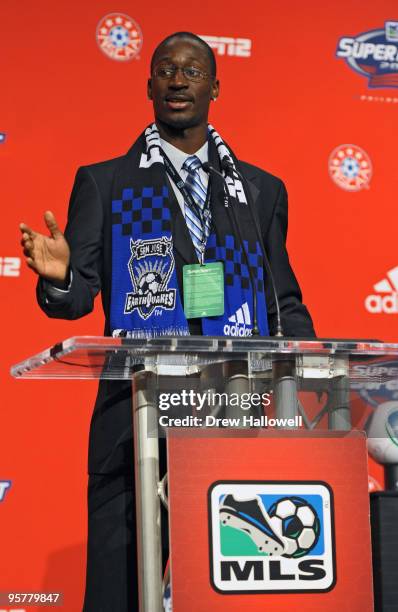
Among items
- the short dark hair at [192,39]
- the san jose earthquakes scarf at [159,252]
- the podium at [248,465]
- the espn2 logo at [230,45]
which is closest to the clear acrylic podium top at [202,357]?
the podium at [248,465]

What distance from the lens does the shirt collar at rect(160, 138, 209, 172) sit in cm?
264

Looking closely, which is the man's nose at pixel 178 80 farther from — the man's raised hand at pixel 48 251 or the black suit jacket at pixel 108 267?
the man's raised hand at pixel 48 251

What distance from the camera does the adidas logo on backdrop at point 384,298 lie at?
12.6 ft

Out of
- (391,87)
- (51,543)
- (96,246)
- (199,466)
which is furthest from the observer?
(391,87)

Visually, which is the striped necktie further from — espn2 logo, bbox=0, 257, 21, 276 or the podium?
espn2 logo, bbox=0, 257, 21, 276

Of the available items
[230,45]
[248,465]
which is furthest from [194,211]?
[230,45]

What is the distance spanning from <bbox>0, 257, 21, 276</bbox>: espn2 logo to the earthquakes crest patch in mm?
1187

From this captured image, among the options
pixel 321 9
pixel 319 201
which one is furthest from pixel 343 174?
pixel 321 9

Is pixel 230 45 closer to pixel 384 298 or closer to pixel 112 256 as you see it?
pixel 384 298

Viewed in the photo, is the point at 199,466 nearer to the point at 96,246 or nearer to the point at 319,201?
the point at 96,246

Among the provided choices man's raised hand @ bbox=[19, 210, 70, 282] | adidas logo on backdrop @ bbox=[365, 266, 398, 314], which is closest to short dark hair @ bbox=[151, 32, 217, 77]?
man's raised hand @ bbox=[19, 210, 70, 282]

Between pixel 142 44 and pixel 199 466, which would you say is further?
pixel 142 44

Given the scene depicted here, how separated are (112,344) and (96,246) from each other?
2.00 ft

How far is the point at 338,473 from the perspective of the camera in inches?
74.5
